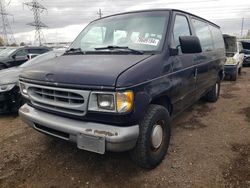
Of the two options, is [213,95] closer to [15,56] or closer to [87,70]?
[87,70]

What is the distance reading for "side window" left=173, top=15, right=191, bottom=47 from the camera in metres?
3.29

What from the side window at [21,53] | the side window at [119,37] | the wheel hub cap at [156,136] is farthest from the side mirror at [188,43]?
the side window at [21,53]

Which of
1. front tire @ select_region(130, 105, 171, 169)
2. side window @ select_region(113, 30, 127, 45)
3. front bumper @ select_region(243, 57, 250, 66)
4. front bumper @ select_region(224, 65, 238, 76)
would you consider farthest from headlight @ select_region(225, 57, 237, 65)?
front tire @ select_region(130, 105, 171, 169)

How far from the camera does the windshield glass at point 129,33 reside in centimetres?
305

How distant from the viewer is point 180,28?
351 cm

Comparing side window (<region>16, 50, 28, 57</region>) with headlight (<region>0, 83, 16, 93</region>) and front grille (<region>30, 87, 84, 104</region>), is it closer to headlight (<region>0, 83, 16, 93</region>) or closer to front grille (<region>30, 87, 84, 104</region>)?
headlight (<region>0, 83, 16, 93</region>)

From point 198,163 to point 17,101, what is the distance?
3913mm

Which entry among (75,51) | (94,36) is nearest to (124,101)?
(75,51)

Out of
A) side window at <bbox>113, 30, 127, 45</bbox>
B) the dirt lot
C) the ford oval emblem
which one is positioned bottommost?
the dirt lot

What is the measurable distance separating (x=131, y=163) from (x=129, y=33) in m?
1.79

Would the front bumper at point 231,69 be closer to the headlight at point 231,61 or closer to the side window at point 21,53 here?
the headlight at point 231,61

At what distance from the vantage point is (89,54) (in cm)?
315

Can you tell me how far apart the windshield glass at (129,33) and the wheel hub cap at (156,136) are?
3.25ft

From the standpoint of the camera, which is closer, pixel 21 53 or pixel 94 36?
→ pixel 94 36
